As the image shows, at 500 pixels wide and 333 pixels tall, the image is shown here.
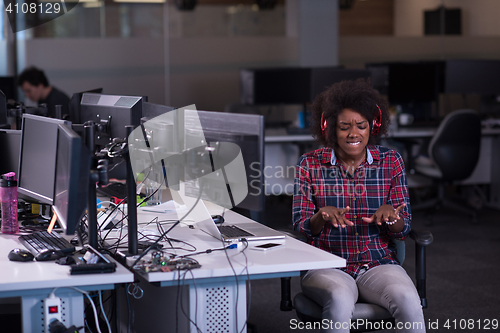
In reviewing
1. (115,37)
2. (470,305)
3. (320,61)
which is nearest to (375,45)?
(320,61)

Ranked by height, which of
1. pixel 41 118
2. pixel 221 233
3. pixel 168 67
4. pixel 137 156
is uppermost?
pixel 168 67

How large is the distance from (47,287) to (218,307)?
1.66 feet

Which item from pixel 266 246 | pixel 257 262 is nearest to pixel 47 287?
pixel 257 262

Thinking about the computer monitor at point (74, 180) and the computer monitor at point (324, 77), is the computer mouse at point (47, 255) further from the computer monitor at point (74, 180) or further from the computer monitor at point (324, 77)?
the computer monitor at point (324, 77)

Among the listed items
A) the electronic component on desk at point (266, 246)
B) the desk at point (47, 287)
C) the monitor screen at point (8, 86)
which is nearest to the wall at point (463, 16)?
the monitor screen at point (8, 86)

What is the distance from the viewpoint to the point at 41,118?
2047mm

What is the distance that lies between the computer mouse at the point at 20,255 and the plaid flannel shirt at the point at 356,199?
0.95 metres

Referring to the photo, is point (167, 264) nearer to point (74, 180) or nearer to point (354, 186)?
point (74, 180)

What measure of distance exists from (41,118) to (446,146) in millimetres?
3684

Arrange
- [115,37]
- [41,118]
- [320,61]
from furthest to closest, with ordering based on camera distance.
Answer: [320,61] → [115,37] → [41,118]

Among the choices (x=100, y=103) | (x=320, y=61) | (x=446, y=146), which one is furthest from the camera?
(x=320, y=61)

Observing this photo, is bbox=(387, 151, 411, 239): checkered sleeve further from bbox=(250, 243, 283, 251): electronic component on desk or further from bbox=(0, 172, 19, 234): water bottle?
bbox=(0, 172, 19, 234): water bottle

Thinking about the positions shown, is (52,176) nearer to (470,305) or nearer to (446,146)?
(470,305)

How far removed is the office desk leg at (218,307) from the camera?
171cm
